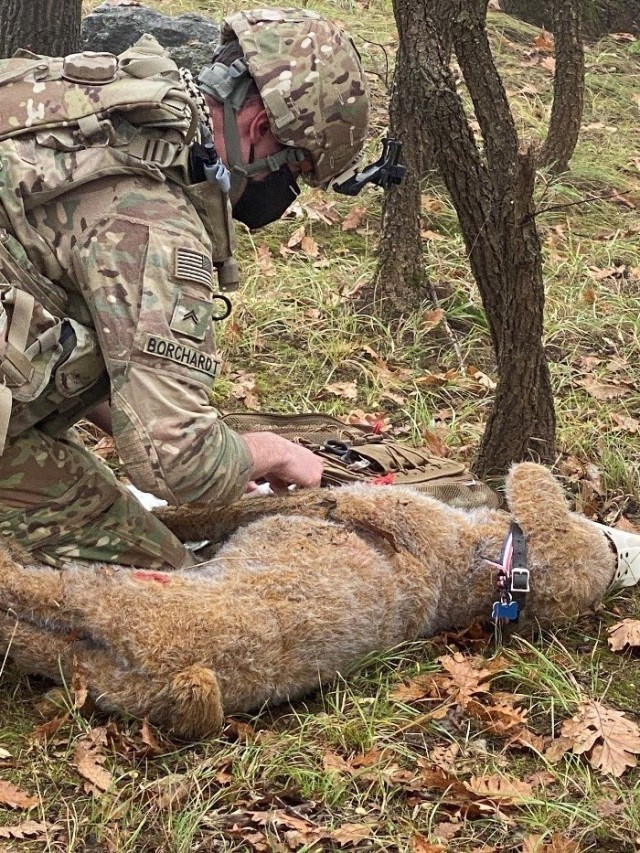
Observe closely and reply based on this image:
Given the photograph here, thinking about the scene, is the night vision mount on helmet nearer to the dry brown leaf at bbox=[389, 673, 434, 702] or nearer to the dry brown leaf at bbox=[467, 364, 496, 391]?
the dry brown leaf at bbox=[389, 673, 434, 702]

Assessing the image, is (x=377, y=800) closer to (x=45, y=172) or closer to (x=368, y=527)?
(x=368, y=527)

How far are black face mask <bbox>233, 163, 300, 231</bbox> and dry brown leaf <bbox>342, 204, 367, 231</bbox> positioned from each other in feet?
11.3

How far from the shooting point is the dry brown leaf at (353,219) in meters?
6.94

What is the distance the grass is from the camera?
274cm

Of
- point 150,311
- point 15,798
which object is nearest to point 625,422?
point 150,311

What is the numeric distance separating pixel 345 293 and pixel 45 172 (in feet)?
10.5

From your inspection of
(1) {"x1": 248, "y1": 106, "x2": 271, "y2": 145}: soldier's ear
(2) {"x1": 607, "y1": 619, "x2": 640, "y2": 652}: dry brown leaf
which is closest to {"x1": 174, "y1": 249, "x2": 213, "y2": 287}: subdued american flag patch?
(1) {"x1": 248, "y1": 106, "x2": 271, "y2": 145}: soldier's ear

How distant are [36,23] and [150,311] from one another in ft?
14.2

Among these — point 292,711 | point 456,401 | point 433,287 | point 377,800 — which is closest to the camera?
point 377,800

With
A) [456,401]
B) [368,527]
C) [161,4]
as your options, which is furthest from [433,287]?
[161,4]

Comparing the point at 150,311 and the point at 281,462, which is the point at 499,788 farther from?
the point at 150,311

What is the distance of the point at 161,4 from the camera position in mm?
10094

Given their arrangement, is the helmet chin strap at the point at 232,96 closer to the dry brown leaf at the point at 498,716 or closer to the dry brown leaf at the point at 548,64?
the dry brown leaf at the point at 498,716

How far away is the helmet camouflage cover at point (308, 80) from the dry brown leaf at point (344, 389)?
1.96m
